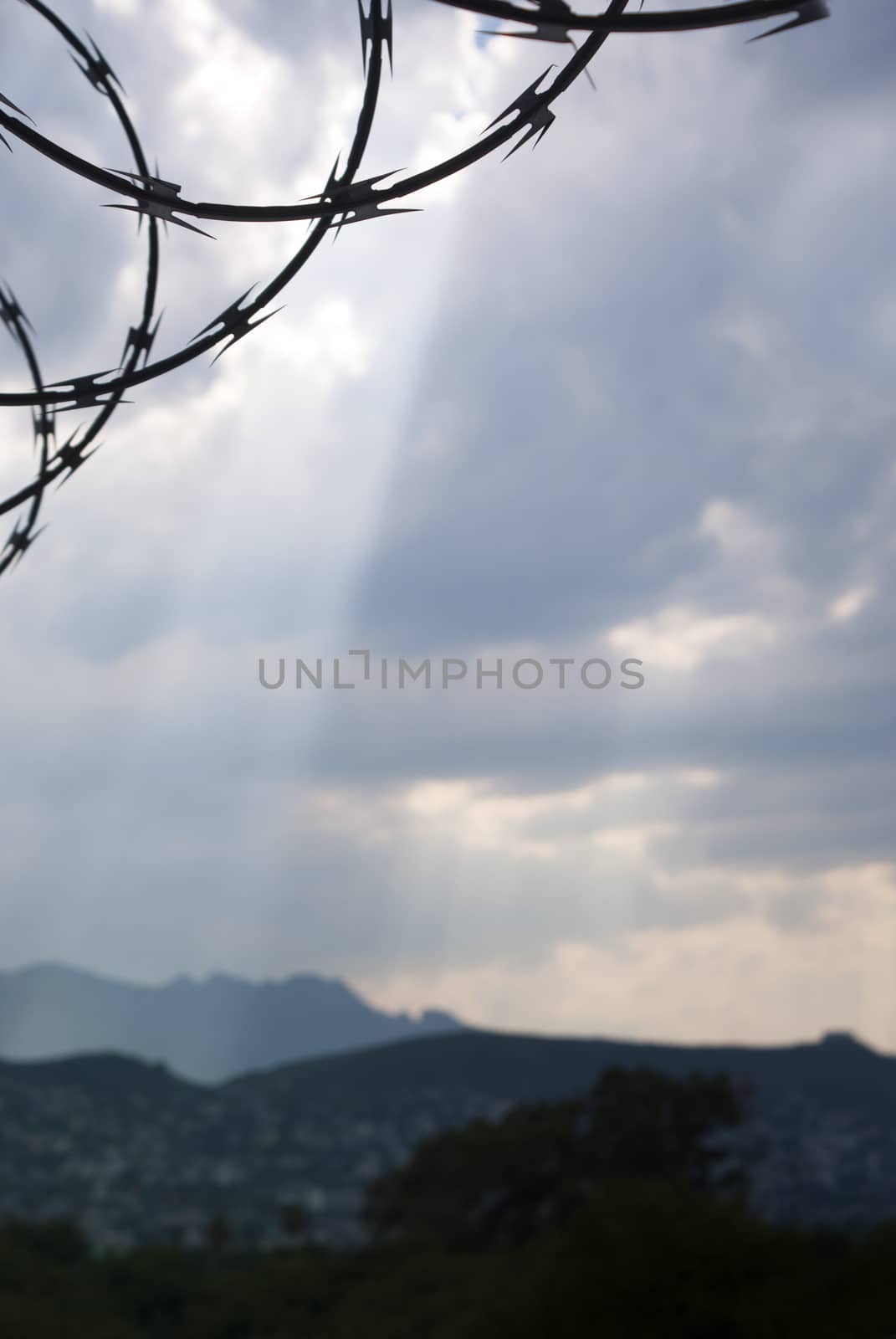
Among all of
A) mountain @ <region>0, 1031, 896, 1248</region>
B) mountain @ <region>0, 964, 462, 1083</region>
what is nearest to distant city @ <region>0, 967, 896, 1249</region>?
mountain @ <region>0, 1031, 896, 1248</region>

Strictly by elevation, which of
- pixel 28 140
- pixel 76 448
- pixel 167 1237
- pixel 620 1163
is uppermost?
pixel 28 140

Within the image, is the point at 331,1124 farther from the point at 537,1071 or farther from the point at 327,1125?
the point at 537,1071

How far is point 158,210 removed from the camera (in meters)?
3.78

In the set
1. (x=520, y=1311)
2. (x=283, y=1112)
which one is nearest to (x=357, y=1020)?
(x=283, y=1112)

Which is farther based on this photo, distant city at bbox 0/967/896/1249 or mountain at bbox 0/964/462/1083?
mountain at bbox 0/964/462/1083

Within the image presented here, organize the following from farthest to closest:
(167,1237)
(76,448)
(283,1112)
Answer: (283,1112)
(167,1237)
(76,448)

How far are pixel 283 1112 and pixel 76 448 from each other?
55.7 metres

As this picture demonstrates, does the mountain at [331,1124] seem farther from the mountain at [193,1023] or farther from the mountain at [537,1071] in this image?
the mountain at [193,1023]

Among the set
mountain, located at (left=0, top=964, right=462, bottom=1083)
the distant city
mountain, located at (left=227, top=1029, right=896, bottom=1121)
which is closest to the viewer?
the distant city

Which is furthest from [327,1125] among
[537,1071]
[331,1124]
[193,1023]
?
[193,1023]

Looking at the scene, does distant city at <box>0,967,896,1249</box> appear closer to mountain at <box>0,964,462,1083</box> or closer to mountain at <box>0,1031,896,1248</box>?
mountain at <box>0,1031,896,1248</box>

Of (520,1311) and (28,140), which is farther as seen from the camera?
(520,1311)

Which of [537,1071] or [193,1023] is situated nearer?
[537,1071]

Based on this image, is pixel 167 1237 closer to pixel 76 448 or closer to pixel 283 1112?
pixel 283 1112
